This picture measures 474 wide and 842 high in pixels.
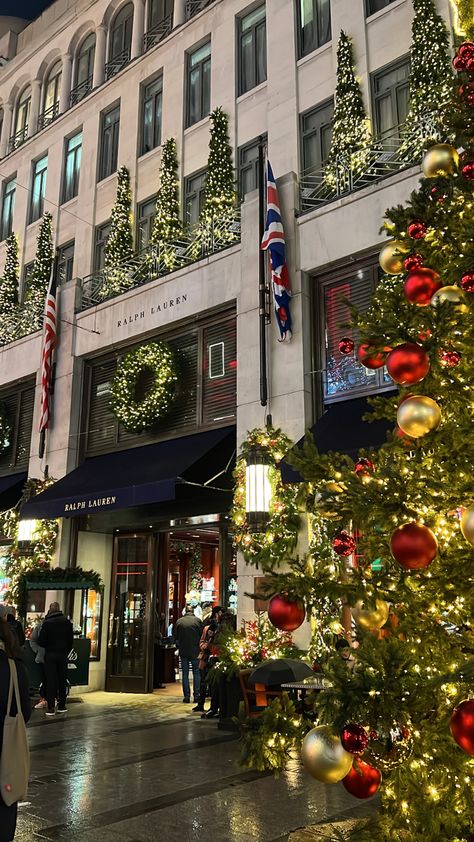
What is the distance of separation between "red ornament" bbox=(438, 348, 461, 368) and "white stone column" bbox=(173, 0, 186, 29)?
17670 millimetres

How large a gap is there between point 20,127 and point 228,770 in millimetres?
23054

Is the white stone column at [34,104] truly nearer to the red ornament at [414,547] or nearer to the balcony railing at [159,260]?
the balcony railing at [159,260]

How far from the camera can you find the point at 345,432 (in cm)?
1047

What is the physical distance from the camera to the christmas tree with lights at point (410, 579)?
325 centimetres

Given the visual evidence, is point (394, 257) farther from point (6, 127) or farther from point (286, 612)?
point (6, 127)

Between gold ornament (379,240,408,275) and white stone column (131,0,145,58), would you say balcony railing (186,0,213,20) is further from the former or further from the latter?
gold ornament (379,240,408,275)

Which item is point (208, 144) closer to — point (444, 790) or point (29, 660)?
point (29, 660)

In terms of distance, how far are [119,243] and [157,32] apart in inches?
262

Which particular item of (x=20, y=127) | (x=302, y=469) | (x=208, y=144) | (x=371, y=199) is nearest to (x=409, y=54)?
(x=371, y=199)

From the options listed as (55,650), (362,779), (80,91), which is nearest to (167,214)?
(80,91)

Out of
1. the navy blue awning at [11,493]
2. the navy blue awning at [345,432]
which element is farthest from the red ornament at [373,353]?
the navy blue awning at [11,493]

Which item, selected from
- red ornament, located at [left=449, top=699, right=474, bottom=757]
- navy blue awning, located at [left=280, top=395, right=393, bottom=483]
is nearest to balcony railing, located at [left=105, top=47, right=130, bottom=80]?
navy blue awning, located at [left=280, top=395, right=393, bottom=483]

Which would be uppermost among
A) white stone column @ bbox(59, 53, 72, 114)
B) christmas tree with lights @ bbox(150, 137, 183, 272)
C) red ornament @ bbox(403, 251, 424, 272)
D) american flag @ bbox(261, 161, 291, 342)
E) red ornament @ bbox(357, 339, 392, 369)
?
white stone column @ bbox(59, 53, 72, 114)

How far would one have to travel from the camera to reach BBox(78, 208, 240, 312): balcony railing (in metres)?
14.5
